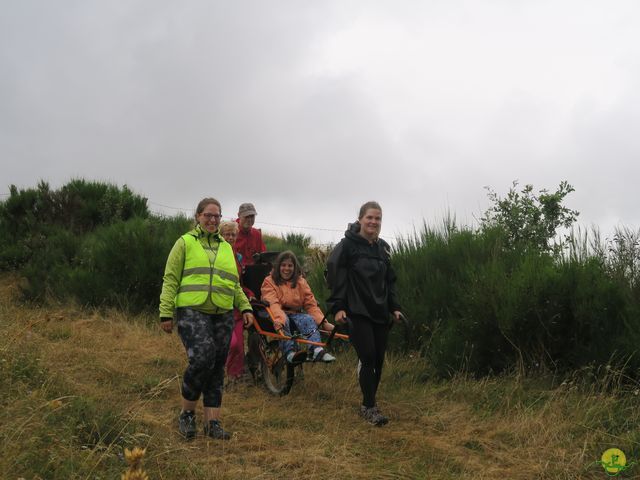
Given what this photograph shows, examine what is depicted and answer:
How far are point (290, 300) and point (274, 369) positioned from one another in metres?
0.72

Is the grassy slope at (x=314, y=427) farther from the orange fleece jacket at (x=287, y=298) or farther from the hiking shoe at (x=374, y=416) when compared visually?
the orange fleece jacket at (x=287, y=298)

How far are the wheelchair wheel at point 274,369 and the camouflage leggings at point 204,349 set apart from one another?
1.57 meters

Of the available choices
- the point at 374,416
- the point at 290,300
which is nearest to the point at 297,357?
the point at 290,300

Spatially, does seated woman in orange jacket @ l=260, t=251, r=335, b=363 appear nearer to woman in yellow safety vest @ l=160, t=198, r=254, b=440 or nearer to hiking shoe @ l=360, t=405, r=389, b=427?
hiking shoe @ l=360, t=405, r=389, b=427

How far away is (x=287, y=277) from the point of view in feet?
23.8

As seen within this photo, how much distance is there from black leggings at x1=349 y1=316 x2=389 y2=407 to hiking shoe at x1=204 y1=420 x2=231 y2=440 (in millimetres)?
1301

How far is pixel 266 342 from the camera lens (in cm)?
731

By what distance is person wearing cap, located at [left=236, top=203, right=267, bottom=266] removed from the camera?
8.04 metres

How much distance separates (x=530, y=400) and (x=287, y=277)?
2.65 meters

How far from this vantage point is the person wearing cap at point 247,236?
804 cm

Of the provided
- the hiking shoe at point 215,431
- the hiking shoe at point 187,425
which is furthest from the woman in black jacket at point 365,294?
the hiking shoe at point 187,425

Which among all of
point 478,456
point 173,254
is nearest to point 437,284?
point 478,456
